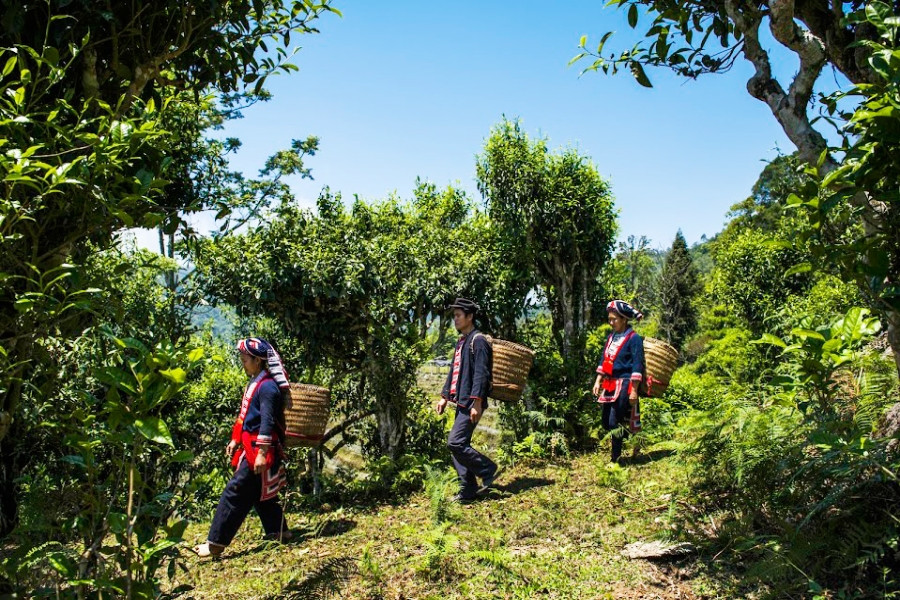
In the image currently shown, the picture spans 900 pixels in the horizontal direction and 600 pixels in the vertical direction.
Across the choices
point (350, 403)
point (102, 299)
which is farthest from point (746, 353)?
point (102, 299)

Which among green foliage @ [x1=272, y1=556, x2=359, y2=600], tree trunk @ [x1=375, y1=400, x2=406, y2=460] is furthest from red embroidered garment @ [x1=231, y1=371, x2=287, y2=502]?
tree trunk @ [x1=375, y1=400, x2=406, y2=460]

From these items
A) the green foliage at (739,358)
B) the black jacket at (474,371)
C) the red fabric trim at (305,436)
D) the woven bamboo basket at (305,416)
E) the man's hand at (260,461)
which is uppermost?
the green foliage at (739,358)

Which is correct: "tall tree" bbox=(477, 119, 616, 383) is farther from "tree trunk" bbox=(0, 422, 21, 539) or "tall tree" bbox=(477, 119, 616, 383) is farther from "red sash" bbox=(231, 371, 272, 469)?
"tree trunk" bbox=(0, 422, 21, 539)

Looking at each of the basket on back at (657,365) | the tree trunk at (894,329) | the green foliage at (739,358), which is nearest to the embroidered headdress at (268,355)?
the basket on back at (657,365)

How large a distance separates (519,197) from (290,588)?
6092 mm

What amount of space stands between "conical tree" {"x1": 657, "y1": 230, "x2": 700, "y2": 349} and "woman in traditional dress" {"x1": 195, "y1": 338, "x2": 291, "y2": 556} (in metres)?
33.2

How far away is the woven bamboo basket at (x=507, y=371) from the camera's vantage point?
261 inches

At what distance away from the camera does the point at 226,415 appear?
12016mm

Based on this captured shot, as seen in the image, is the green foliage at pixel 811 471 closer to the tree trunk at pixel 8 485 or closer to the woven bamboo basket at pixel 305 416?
the woven bamboo basket at pixel 305 416

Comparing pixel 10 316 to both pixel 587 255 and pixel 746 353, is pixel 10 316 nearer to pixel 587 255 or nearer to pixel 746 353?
pixel 587 255

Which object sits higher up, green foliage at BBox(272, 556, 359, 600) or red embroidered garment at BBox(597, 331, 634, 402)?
red embroidered garment at BBox(597, 331, 634, 402)

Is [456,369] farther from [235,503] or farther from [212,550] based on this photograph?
[212,550]

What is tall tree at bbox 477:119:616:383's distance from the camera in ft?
28.4

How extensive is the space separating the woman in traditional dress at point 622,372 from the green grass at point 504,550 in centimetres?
58
